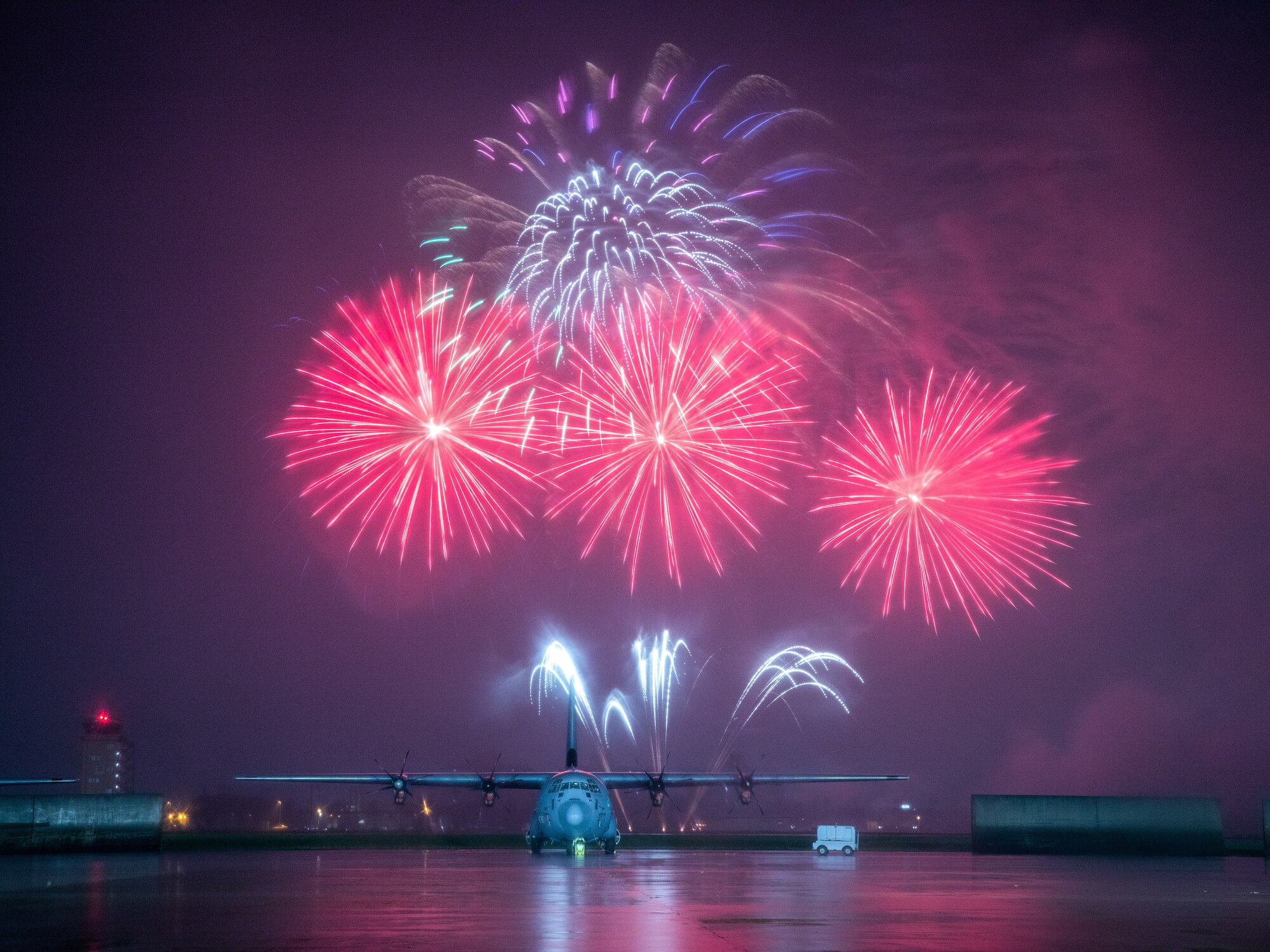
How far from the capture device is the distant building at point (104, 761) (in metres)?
187

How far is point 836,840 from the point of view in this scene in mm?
70062

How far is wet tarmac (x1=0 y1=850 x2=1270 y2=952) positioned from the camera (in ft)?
66.9

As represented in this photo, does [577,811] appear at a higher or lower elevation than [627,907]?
lower

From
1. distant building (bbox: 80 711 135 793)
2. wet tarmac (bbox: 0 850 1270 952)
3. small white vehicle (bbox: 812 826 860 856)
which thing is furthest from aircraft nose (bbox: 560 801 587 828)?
distant building (bbox: 80 711 135 793)

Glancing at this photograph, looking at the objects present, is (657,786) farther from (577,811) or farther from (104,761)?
(104,761)

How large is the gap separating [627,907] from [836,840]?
150ft

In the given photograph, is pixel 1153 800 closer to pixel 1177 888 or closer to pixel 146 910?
pixel 1177 888

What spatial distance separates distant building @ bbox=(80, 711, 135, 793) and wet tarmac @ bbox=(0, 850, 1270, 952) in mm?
150960

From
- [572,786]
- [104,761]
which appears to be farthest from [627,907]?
[104,761]

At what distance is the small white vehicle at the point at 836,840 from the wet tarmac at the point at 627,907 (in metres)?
18.0

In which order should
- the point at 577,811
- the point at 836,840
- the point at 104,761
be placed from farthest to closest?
the point at 104,761 → the point at 836,840 → the point at 577,811

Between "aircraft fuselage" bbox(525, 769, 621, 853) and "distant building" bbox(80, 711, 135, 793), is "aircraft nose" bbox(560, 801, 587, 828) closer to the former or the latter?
"aircraft fuselage" bbox(525, 769, 621, 853)

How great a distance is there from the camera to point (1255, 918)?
85.7 feet

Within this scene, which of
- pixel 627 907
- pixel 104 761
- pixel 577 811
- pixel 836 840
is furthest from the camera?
pixel 104 761
